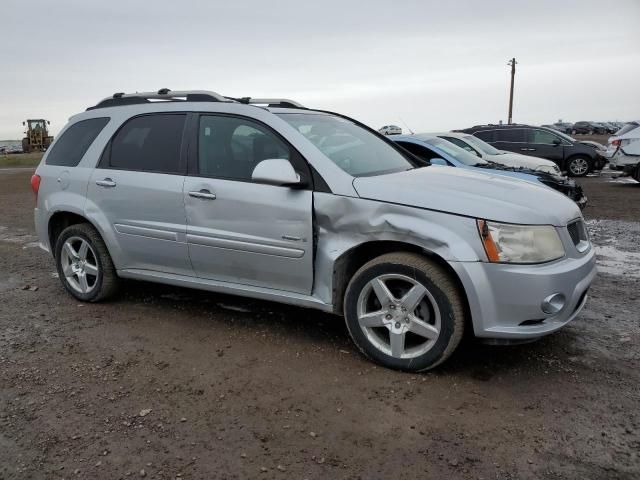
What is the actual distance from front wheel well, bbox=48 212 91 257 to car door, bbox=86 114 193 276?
41cm

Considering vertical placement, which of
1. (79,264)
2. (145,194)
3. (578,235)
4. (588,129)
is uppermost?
(588,129)

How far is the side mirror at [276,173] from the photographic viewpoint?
12.1 feet

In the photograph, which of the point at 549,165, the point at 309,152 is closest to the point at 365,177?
the point at 309,152

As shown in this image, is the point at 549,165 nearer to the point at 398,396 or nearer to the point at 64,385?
the point at 398,396

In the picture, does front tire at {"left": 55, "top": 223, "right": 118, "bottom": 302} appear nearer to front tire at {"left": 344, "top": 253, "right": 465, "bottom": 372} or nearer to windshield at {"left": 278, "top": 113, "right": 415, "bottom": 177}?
windshield at {"left": 278, "top": 113, "right": 415, "bottom": 177}

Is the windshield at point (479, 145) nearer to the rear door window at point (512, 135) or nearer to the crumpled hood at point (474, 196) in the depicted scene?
the rear door window at point (512, 135)

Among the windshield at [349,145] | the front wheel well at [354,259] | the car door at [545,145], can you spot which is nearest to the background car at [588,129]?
the car door at [545,145]

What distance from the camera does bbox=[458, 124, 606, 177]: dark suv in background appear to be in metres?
16.6

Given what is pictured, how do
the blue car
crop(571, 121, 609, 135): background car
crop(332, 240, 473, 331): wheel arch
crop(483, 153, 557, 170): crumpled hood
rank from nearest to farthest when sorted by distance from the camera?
crop(332, 240, 473, 331): wheel arch → the blue car → crop(483, 153, 557, 170): crumpled hood → crop(571, 121, 609, 135): background car

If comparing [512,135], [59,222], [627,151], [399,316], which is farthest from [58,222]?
[512,135]

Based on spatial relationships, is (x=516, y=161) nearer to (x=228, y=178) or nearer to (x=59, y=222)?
(x=228, y=178)

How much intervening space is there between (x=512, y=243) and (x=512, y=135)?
14587mm

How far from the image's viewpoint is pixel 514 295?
322 cm

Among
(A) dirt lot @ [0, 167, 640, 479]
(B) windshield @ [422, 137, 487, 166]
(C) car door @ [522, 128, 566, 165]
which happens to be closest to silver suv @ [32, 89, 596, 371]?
(A) dirt lot @ [0, 167, 640, 479]
